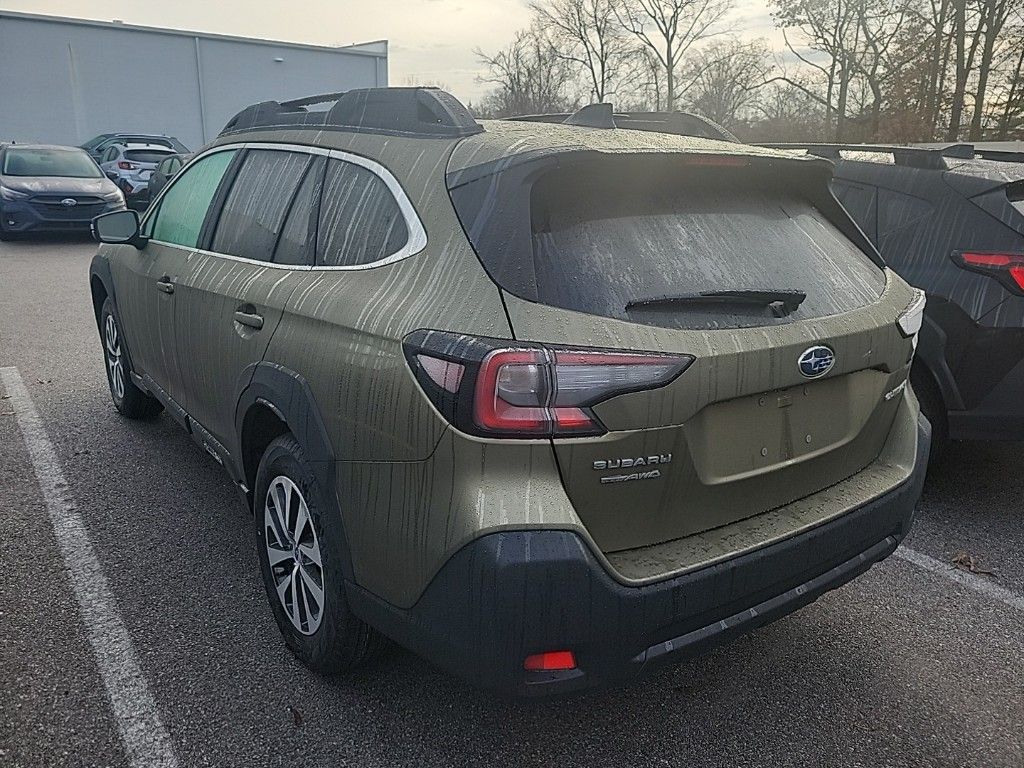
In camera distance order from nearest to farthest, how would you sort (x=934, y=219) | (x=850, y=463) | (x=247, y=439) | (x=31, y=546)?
(x=850, y=463) → (x=247, y=439) → (x=31, y=546) → (x=934, y=219)

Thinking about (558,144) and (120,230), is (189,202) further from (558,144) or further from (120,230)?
(558,144)

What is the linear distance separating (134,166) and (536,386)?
19.5 meters

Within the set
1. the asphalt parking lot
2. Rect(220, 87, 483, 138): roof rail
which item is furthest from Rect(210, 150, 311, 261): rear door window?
the asphalt parking lot

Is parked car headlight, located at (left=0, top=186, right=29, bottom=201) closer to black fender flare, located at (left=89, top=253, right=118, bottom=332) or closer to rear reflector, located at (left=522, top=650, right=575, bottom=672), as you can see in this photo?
black fender flare, located at (left=89, top=253, right=118, bottom=332)

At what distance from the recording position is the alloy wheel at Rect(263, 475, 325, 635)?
8.31 ft

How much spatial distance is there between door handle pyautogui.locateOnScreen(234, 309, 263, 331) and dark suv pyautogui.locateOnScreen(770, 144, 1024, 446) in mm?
2968

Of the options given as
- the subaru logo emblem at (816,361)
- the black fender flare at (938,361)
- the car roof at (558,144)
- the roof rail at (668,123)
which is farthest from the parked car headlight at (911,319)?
the black fender flare at (938,361)

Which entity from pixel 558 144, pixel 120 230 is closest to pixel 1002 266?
pixel 558 144

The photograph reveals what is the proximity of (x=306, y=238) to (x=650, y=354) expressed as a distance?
1387 mm

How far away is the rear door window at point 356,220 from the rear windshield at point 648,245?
27cm

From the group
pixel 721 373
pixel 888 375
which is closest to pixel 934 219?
pixel 888 375

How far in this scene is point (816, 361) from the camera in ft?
7.06

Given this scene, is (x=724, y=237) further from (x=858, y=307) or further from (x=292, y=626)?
(x=292, y=626)

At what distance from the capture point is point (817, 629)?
297 centimetres
